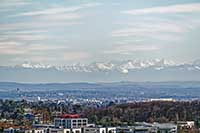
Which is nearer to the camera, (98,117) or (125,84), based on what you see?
(98,117)

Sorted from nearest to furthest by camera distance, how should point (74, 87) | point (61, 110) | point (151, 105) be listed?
1. point (151, 105)
2. point (61, 110)
3. point (74, 87)

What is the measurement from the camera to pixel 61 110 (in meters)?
55.2

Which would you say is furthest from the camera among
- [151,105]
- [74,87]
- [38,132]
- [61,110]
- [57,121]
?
[74,87]

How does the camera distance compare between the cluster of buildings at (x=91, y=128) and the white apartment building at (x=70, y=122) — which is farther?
the white apartment building at (x=70, y=122)

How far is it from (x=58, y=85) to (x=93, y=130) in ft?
434

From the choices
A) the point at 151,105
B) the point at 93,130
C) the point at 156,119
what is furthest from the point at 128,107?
the point at 93,130

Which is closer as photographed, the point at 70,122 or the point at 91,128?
the point at 91,128

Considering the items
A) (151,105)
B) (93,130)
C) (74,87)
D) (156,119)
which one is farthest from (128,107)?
(74,87)

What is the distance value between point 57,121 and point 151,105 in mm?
9641

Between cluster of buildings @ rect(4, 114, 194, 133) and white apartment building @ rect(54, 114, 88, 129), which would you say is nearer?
cluster of buildings @ rect(4, 114, 194, 133)

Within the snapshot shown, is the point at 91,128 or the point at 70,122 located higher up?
the point at 70,122

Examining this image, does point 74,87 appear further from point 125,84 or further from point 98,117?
point 98,117

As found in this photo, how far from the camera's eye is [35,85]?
17062 centimetres

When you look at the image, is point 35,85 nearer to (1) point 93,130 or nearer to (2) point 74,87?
(2) point 74,87
